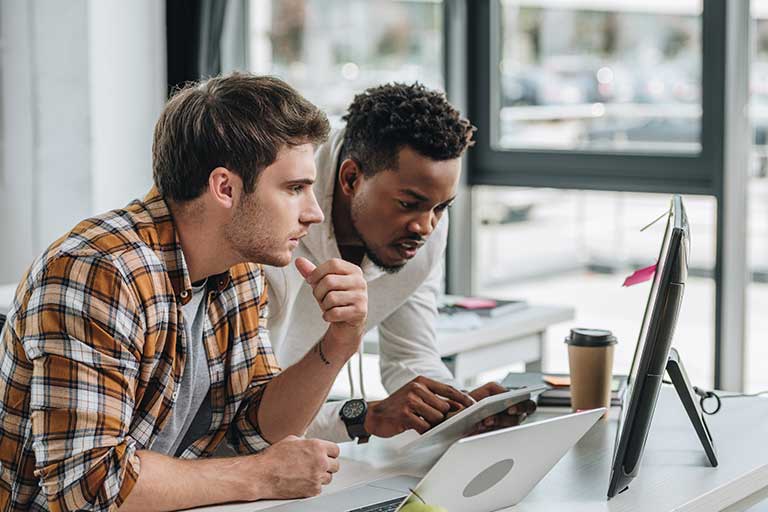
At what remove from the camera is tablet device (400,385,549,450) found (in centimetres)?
175

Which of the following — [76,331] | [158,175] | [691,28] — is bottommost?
[76,331]

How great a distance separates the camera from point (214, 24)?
427 cm

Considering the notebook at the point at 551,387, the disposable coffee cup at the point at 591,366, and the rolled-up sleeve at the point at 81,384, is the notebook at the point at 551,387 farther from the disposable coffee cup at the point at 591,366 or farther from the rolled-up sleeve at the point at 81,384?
the rolled-up sleeve at the point at 81,384

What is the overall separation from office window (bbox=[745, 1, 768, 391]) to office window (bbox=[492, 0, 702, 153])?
194 mm

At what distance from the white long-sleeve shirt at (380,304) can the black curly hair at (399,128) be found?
8 centimetres

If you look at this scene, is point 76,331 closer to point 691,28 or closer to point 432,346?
point 432,346

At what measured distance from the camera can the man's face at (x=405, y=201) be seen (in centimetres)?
208

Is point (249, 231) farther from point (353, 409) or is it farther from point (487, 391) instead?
point (487, 391)

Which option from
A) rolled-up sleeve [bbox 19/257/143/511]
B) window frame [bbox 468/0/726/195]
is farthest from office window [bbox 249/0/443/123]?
rolled-up sleeve [bbox 19/257/143/511]

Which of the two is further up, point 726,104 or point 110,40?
point 110,40

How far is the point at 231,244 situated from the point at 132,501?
0.39m

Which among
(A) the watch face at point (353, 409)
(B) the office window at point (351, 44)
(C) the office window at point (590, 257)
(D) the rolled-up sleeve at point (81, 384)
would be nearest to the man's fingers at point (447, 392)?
(A) the watch face at point (353, 409)

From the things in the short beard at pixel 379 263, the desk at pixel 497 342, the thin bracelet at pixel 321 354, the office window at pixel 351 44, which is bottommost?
the desk at pixel 497 342

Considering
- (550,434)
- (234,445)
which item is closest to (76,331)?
(234,445)
